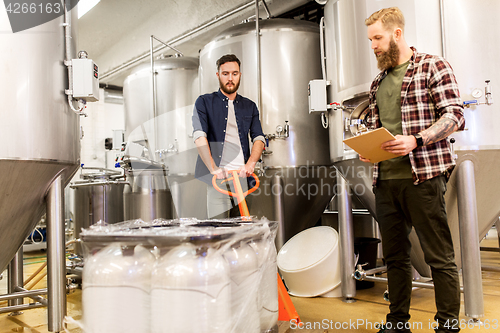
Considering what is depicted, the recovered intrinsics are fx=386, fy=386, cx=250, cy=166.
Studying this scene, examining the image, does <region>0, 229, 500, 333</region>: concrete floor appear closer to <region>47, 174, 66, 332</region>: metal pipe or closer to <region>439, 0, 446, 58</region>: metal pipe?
<region>47, 174, 66, 332</region>: metal pipe

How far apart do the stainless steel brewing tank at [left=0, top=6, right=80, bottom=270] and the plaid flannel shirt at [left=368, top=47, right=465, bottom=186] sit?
1759mm

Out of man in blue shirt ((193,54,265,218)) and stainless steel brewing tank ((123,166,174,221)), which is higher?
man in blue shirt ((193,54,265,218))

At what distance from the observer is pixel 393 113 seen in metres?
1.85

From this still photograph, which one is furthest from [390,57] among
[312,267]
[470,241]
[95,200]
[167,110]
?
[95,200]

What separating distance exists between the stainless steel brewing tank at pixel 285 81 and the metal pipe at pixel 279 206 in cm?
15

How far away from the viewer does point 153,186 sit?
420 centimetres

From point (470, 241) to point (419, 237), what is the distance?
1.61 feet

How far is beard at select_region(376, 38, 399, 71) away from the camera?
1.79m

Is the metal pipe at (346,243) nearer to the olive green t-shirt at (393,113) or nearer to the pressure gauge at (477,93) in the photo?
the olive green t-shirt at (393,113)

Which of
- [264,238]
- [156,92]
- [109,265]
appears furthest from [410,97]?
[156,92]

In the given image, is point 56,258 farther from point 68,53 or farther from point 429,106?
point 429,106

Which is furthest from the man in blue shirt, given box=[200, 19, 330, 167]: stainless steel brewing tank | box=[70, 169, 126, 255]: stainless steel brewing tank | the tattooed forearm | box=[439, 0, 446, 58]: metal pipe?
box=[70, 169, 126, 255]: stainless steel brewing tank

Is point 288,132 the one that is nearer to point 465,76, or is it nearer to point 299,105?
point 299,105

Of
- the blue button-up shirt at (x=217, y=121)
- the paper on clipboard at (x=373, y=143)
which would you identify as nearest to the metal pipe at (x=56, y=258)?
the blue button-up shirt at (x=217, y=121)
